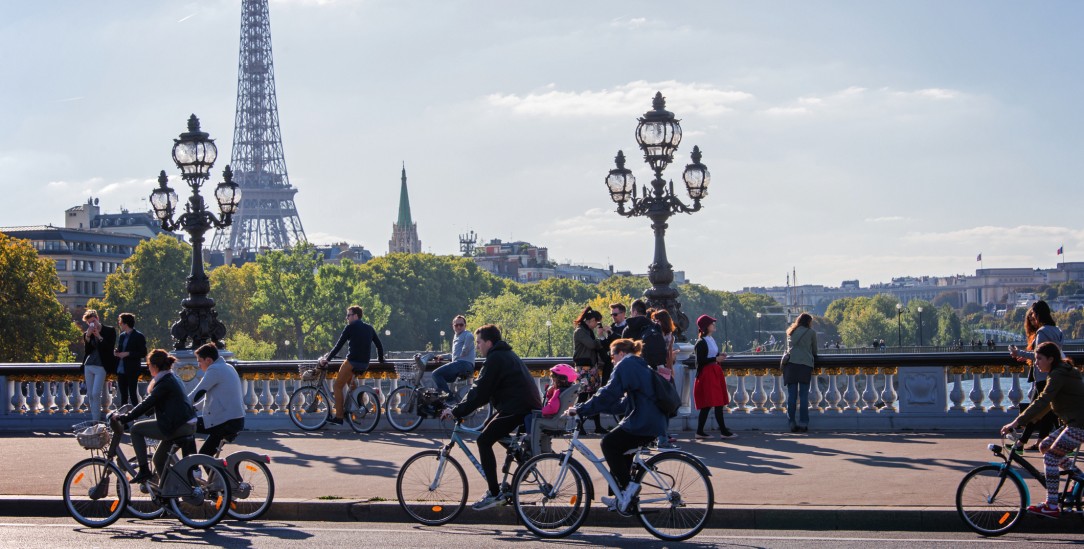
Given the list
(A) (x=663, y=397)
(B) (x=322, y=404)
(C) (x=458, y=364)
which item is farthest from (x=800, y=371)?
(A) (x=663, y=397)

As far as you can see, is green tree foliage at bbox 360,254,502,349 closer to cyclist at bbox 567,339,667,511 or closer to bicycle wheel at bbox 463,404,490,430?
bicycle wheel at bbox 463,404,490,430

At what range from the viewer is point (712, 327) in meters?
19.4

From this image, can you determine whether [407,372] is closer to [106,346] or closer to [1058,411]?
[106,346]

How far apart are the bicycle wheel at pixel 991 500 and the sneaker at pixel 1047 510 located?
0.40 ft

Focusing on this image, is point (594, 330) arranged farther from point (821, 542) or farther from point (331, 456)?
point (821, 542)

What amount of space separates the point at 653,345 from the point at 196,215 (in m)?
9.64

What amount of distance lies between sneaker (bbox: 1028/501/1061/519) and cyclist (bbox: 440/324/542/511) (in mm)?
4461

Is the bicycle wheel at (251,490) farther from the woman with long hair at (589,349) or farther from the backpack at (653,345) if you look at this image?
the woman with long hair at (589,349)

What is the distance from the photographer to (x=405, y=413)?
2128 cm

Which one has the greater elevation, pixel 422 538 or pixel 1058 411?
pixel 1058 411

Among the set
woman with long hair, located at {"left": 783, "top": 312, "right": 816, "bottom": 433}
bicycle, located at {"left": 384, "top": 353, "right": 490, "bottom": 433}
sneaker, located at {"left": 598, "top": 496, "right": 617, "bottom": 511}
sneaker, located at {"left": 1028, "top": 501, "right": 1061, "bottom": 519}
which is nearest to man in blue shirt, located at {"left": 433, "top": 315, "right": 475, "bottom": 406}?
bicycle, located at {"left": 384, "top": 353, "right": 490, "bottom": 433}

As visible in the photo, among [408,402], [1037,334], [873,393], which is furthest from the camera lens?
[408,402]

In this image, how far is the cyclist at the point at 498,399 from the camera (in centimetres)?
1284

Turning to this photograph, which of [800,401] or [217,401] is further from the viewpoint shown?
[800,401]
